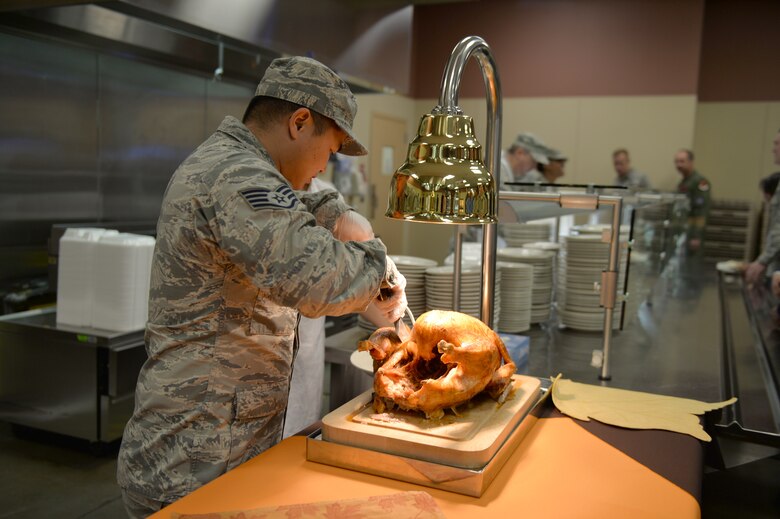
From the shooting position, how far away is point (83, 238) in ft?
10.7

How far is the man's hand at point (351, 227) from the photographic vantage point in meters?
1.67

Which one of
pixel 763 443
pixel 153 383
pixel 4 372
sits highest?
pixel 153 383

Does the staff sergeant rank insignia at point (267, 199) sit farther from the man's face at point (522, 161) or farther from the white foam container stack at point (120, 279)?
the man's face at point (522, 161)

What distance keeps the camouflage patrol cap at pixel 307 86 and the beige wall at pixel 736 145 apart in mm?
7884

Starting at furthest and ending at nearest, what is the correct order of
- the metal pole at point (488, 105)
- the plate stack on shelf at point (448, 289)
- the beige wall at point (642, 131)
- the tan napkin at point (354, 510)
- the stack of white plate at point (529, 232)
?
the beige wall at point (642, 131) → the stack of white plate at point (529, 232) → the plate stack on shelf at point (448, 289) → the metal pole at point (488, 105) → the tan napkin at point (354, 510)

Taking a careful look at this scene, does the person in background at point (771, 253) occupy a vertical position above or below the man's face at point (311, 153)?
A: below

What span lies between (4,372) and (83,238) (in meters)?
0.88

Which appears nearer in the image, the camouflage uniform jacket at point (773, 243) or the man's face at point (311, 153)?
the man's face at point (311, 153)

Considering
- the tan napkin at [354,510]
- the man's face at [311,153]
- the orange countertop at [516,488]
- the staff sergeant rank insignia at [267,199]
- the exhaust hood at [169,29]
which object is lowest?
the orange countertop at [516,488]

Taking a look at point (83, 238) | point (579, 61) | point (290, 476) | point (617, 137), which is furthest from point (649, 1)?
point (290, 476)

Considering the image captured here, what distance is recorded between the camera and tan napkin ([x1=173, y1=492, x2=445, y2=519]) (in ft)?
3.47

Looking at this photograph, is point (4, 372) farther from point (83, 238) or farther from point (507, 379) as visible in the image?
point (507, 379)

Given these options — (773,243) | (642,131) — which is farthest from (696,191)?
(773,243)

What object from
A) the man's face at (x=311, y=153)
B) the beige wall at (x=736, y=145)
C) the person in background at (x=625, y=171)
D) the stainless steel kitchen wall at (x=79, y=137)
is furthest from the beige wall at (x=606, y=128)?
the man's face at (x=311, y=153)
